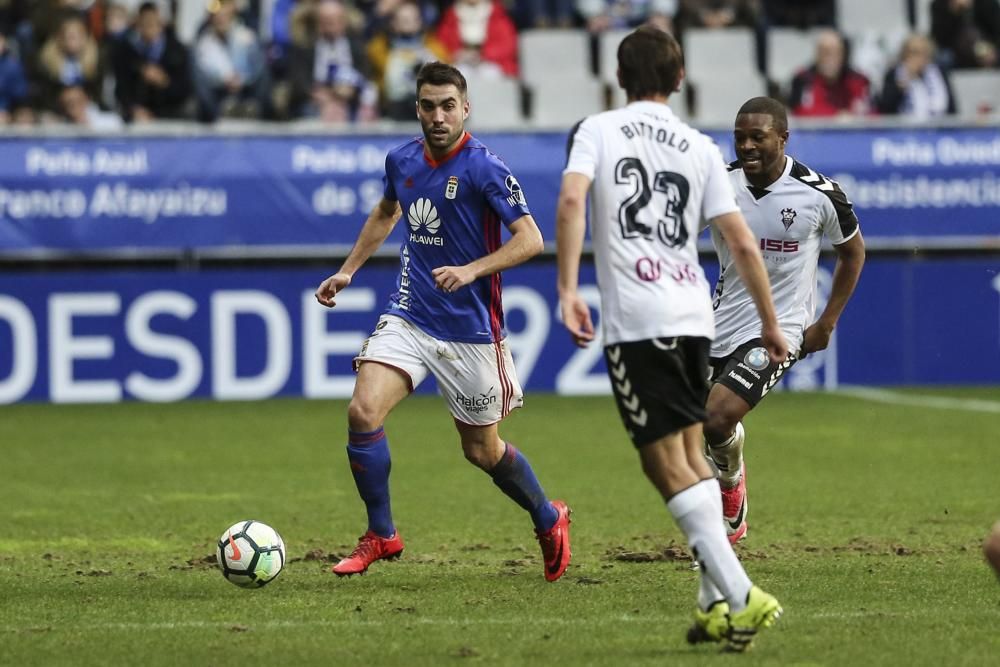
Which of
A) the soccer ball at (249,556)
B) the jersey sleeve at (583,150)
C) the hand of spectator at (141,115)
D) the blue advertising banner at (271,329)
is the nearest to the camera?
the jersey sleeve at (583,150)

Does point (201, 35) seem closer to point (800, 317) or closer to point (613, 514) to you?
point (613, 514)

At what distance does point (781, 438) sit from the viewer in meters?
14.4

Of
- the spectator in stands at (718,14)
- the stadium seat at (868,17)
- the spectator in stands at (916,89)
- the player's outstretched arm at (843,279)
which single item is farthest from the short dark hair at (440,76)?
the stadium seat at (868,17)

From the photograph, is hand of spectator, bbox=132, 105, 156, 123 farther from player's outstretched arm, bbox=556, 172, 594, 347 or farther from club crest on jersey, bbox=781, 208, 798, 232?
player's outstretched arm, bbox=556, 172, 594, 347

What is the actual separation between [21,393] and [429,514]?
7572 millimetres

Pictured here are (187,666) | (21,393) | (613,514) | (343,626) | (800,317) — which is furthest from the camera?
(21,393)

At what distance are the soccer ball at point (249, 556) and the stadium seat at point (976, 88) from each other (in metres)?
14.2

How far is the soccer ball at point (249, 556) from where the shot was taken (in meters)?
7.70

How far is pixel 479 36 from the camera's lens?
64.8ft

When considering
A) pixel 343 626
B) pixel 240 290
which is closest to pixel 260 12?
pixel 240 290

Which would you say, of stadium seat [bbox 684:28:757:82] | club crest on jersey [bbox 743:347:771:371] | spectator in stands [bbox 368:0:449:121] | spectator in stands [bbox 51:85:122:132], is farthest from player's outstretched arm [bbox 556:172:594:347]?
stadium seat [bbox 684:28:757:82]

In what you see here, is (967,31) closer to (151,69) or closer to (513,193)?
(151,69)

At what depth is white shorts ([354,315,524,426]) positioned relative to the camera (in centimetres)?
810

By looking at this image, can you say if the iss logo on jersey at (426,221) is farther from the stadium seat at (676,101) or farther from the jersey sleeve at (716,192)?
the stadium seat at (676,101)
